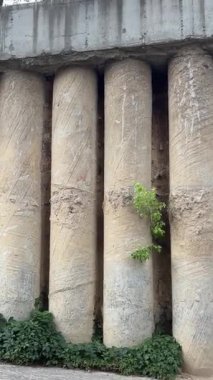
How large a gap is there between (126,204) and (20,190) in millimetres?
2208

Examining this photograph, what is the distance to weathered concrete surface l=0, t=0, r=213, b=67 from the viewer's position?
10516 mm

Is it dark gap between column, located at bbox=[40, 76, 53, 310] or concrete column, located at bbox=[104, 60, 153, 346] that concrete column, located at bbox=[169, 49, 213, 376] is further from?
dark gap between column, located at bbox=[40, 76, 53, 310]

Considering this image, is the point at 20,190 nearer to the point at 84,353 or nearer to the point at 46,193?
the point at 46,193

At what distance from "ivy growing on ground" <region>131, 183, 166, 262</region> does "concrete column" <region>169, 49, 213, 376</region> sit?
0.26 m

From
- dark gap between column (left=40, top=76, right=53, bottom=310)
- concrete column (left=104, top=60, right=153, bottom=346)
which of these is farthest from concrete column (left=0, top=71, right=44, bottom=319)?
concrete column (left=104, top=60, right=153, bottom=346)

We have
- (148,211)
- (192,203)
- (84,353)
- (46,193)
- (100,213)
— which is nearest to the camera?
(84,353)

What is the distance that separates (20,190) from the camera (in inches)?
438

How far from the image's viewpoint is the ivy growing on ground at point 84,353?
370 inches

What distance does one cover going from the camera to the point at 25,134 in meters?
11.4

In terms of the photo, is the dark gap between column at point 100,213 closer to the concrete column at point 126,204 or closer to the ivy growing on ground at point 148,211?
the concrete column at point 126,204

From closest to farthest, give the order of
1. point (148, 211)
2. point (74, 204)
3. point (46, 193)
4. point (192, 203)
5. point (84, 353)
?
1. point (84, 353)
2. point (192, 203)
3. point (148, 211)
4. point (74, 204)
5. point (46, 193)

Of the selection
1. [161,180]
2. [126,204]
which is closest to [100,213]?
[126,204]

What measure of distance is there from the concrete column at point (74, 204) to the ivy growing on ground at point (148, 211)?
3.40 feet

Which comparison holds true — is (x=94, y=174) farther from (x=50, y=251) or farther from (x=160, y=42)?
(x=160, y=42)
